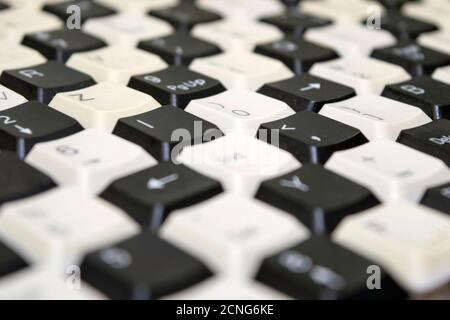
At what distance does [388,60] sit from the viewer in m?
0.78

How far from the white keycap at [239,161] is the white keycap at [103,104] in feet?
0.27

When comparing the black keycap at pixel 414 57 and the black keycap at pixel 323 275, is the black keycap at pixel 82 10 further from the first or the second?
the black keycap at pixel 323 275

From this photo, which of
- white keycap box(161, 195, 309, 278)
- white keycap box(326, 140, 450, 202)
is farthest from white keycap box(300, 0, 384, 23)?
white keycap box(161, 195, 309, 278)

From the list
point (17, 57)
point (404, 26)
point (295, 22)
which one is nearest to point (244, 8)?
point (295, 22)

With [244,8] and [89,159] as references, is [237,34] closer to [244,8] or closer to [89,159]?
[244,8]

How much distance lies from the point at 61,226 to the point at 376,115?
28 centimetres

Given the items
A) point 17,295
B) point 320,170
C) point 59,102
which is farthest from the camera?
point 59,102

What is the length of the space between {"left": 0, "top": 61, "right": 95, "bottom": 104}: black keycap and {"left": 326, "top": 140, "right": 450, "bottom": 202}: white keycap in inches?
9.1

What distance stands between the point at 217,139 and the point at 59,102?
0.47 feet

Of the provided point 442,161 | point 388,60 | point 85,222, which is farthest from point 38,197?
point 388,60

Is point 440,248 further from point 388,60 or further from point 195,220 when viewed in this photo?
point 388,60

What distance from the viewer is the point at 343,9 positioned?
91 centimetres

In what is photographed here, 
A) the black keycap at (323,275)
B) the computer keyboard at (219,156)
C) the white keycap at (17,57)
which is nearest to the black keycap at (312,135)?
the computer keyboard at (219,156)

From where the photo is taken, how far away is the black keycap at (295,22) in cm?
85
